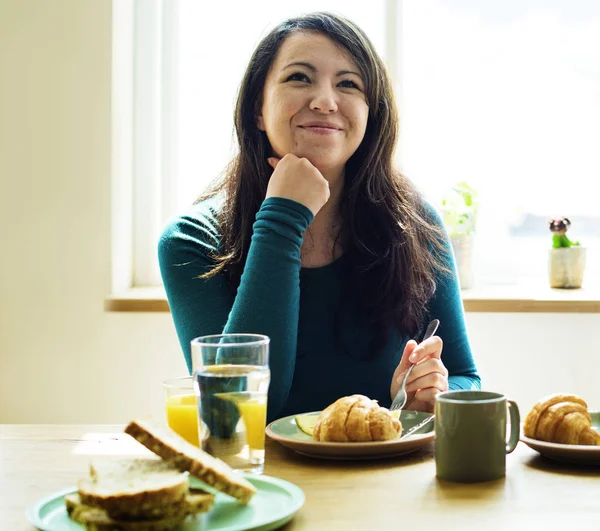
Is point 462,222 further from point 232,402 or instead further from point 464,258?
point 232,402

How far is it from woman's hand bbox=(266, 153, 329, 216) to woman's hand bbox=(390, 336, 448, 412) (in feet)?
1.01

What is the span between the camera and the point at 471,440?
927 millimetres

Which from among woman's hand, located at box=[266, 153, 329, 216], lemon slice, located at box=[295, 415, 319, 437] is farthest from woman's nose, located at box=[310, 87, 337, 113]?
lemon slice, located at box=[295, 415, 319, 437]

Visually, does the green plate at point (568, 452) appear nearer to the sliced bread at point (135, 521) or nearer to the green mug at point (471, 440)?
the green mug at point (471, 440)

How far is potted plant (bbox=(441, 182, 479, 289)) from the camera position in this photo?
2596 mm

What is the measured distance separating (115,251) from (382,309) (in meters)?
1.18

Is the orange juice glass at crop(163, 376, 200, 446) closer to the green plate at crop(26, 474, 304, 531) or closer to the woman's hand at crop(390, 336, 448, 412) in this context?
the green plate at crop(26, 474, 304, 531)

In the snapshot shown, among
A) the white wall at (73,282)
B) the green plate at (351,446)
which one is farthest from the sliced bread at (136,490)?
the white wall at (73,282)

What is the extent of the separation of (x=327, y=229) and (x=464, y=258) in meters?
1.02

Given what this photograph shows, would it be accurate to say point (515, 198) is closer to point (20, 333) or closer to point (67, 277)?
point (67, 277)

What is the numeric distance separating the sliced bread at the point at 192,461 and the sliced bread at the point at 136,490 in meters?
0.01

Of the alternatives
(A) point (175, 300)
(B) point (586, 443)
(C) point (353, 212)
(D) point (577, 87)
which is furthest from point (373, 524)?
(D) point (577, 87)

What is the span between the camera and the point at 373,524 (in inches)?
30.9

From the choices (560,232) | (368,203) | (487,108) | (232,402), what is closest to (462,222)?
(560,232)
